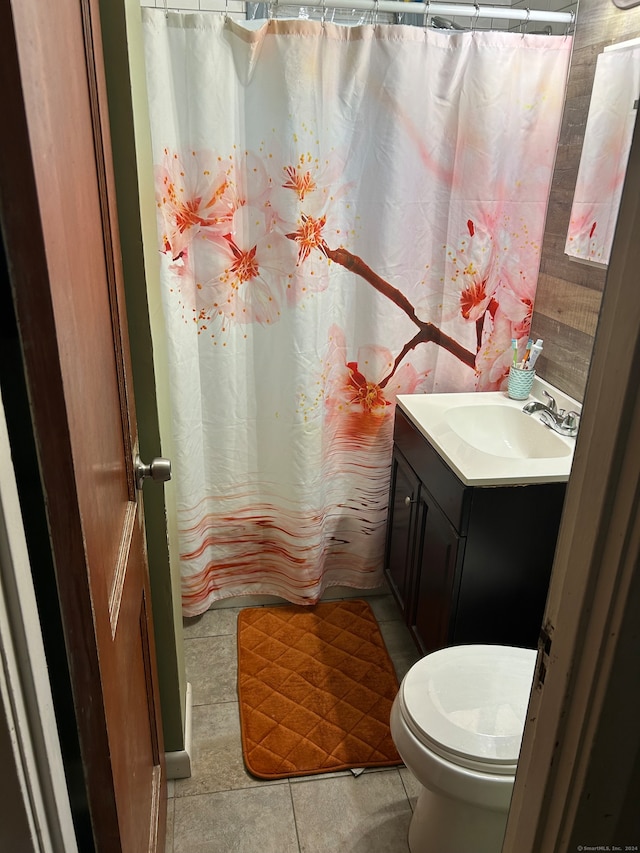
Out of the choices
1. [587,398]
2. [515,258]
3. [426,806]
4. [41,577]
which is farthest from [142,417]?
[515,258]

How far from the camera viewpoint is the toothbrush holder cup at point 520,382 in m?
2.21

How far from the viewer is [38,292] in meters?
0.58

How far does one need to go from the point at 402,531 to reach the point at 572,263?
0.99m

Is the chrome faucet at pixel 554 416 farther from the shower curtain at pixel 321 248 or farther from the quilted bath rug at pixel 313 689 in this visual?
the quilted bath rug at pixel 313 689

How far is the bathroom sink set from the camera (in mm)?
2088

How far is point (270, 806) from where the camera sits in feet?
5.83

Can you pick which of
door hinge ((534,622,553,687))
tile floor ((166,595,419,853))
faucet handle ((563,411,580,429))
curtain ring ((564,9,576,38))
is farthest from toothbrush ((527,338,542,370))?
door hinge ((534,622,553,687))

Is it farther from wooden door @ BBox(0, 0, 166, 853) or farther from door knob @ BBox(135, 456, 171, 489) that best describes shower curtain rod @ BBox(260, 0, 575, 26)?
door knob @ BBox(135, 456, 171, 489)

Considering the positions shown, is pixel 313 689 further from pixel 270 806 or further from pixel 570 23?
pixel 570 23

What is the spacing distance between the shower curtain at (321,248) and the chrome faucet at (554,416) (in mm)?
251

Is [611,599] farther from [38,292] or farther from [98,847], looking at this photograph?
[98,847]

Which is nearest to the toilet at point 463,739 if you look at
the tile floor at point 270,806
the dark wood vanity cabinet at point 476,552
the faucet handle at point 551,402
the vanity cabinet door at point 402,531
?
the tile floor at point 270,806

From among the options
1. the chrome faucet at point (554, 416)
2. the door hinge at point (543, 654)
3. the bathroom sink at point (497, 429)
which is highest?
the door hinge at point (543, 654)

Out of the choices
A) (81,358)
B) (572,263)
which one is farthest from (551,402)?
(81,358)
